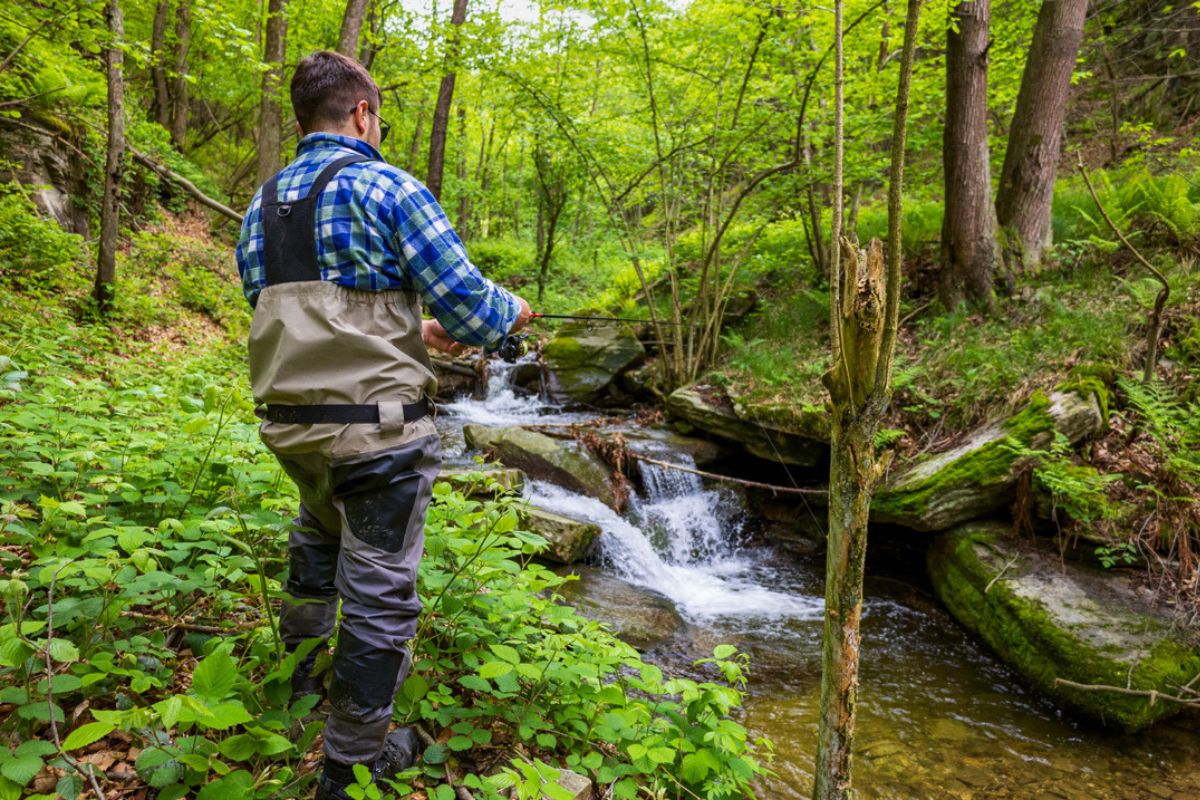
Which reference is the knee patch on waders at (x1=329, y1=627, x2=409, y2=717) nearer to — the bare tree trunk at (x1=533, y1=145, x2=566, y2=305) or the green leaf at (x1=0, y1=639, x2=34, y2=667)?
the green leaf at (x1=0, y1=639, x2=34, y2=667)

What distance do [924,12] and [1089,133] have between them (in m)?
7.83

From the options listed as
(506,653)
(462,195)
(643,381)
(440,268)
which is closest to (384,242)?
(440,268)

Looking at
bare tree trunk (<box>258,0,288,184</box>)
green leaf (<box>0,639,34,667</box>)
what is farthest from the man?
bare tree trunk (<box>258,0,288,184</box>)

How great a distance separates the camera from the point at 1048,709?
3980 mm

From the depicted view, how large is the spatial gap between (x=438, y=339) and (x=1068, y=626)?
4389mm

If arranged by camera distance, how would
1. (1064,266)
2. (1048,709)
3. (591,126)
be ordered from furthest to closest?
(591,126)
(1064,266)
(1048,709)

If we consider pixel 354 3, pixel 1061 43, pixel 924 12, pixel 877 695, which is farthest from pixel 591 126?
pixel 877 695

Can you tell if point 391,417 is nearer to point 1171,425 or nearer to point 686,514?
point 1171,425

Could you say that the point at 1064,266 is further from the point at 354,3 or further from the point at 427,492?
the point at 354,3

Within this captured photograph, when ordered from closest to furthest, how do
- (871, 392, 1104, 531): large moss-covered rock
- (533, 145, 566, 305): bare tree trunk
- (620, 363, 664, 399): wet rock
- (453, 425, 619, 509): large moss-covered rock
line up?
(871, 392, 1104, 531): large moss-covered rock < (453, 425, 619, 509): large moss-covered rock < (620, 363, 664, 399): wet rock < (533, 145, 566, 305): bare tree trunk

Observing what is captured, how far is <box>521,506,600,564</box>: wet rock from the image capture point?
543 centimetres

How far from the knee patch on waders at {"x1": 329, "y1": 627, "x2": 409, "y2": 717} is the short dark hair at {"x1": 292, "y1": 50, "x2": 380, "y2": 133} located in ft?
5.04

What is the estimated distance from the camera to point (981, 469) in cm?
488

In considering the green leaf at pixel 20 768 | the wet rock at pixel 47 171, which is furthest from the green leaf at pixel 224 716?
the wet rock at pixel 47 171
